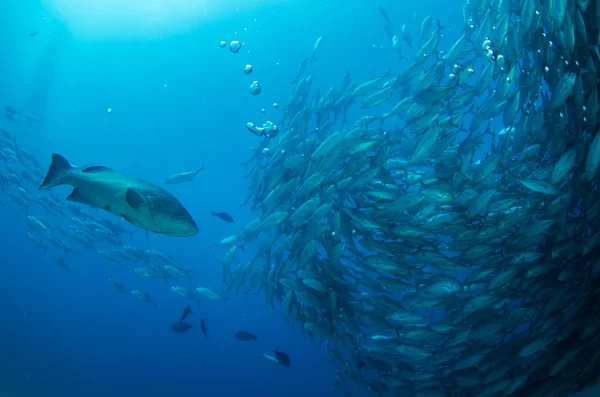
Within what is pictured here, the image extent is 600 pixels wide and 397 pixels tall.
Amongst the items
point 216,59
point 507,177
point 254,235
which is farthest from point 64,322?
point 507,177

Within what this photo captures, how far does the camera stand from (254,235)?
8336mm

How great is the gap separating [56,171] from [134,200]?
2.45ft

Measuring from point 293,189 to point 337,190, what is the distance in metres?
1.63

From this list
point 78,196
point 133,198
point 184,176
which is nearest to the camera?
point 133,198

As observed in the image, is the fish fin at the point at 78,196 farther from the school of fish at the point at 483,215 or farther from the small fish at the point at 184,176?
the small fish at the point at 184,176

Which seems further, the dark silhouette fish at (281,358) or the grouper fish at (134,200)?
the dark silhouette fish at (281,358)

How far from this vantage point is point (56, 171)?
2.07m

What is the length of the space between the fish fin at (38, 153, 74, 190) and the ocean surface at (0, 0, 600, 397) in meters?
22.2

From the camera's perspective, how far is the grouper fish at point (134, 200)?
1.80 meters

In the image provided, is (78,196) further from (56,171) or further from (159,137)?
(159,137)

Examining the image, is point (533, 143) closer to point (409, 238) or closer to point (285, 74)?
point (409, 238)

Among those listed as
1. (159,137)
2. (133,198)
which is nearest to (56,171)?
(133,198)

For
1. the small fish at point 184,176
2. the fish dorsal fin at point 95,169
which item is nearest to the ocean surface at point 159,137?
the small fish at point 184,176

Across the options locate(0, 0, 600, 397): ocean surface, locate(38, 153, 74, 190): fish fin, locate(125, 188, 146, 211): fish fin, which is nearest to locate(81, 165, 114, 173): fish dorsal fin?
locate(38, 153, 74, 190): fish fin
